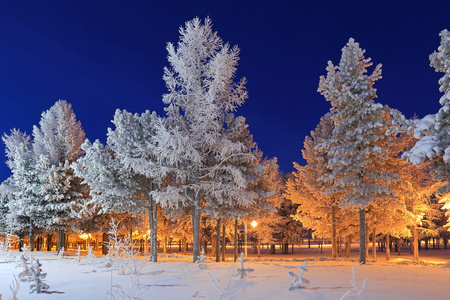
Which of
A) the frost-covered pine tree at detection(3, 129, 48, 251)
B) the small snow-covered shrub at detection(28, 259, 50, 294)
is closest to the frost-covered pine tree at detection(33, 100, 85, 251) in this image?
the frost-covered pine tree at detection(3, 129, 48, 251)

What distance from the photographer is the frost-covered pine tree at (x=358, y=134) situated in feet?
57.9

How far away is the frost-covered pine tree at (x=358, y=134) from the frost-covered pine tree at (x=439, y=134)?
6083mm

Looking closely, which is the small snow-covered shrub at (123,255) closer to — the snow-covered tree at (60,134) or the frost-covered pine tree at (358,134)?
the frost-covered pine tree at (358,134)

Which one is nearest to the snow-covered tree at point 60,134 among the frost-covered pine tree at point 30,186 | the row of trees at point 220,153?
the frost-covered pine tree at point 30,186

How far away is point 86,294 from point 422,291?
779cm

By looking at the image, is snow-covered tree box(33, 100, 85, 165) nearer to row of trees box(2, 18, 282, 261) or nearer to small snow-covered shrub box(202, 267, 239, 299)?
row of trees box(2, 18, 282, 261)

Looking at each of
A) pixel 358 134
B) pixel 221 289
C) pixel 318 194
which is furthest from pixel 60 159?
pixel 221 289

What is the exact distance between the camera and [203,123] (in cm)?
1838

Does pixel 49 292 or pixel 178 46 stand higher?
pixel 178 46

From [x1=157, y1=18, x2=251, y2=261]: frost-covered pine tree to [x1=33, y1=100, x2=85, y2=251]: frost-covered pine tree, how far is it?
416 inches

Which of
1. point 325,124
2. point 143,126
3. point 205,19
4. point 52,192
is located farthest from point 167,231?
point 205,19

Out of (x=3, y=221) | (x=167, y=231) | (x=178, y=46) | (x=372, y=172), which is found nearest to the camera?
(x=372, y=172)

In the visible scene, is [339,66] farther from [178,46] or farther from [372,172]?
[178,46]

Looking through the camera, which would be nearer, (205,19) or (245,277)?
(245,277)
